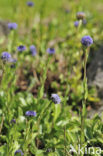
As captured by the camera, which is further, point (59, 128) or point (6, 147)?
point (59, 128)

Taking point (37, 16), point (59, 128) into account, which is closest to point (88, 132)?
point (59, 128)

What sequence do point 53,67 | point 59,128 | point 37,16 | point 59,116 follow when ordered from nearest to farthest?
1. point 59,128
2. point 59,116
3. point 53,67
4. point 37,16

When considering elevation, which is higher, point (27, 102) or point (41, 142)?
point (27, 102)

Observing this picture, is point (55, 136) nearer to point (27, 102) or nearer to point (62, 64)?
point (27, 102)

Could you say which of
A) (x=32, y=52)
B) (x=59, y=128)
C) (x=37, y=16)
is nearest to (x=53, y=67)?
(x=32, y=52)

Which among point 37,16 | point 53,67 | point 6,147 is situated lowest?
point 6,147

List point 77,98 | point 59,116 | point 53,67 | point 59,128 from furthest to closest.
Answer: point 53,67 < point 77,98 < point 59,116 < point 59,128

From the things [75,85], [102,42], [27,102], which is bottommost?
[27,102]

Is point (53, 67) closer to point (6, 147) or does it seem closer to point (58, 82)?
point (58, 82)

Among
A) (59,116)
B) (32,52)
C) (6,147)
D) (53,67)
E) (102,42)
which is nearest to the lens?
(6,147)
